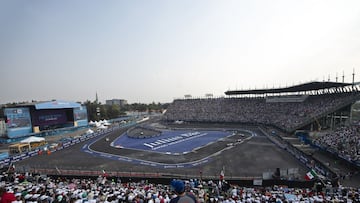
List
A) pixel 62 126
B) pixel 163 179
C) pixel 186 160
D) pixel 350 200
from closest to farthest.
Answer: pixel 350 200 < pixel 163 179 < pixel 186 160 < pixel 62 126

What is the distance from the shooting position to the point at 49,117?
4450 cm

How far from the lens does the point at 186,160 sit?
21.2 m

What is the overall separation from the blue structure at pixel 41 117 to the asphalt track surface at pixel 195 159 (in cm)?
1933

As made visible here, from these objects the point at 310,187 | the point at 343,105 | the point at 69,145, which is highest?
the point at 343,105

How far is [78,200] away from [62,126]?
47379 mm

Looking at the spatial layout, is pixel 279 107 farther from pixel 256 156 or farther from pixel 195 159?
pixel 195 159

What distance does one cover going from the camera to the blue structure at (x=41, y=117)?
122ft

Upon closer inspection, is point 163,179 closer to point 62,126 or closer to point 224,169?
point 224,169

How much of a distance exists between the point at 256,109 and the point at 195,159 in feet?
119

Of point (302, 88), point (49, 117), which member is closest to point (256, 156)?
point (302, 88)

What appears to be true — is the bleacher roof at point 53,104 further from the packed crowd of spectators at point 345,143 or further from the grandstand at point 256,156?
the packed crowd of spectators at point 345,143

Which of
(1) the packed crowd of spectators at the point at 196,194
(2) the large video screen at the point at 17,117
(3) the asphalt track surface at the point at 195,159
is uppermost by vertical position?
(2) the large video screen at the point at 17,117

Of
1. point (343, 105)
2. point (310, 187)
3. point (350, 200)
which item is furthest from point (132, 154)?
point (343, 105)

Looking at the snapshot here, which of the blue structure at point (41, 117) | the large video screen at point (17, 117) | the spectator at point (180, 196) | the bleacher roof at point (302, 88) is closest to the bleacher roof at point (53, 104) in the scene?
the blue structure at point (41, 117)
